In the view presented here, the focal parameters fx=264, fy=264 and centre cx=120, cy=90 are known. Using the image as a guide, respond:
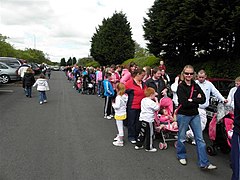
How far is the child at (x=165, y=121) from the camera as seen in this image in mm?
6234

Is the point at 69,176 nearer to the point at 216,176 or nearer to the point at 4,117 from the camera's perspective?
the point at 216,176

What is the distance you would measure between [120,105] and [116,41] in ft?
128

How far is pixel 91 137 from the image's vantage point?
6836 millimetres

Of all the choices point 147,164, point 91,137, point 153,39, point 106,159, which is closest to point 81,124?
point 91,137

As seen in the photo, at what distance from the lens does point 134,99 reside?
20.9ft

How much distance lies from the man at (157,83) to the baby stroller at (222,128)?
70.3 inches

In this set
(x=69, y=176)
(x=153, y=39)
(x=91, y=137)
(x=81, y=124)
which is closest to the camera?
(x=69, y=176)

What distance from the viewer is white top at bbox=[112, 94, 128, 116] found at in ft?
21.0

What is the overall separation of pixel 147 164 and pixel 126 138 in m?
1.89

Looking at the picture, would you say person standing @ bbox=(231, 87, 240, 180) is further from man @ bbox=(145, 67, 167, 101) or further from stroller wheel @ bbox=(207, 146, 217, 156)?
man @ bbox=(145, 67, 167, 101)

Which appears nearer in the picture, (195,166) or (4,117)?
(195,166)

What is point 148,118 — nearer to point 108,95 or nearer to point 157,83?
point 157,83

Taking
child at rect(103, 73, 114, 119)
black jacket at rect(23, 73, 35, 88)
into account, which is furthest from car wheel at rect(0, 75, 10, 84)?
child at rect(103, 73, 114, 119)

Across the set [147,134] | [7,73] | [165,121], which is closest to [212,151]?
[165,121]
